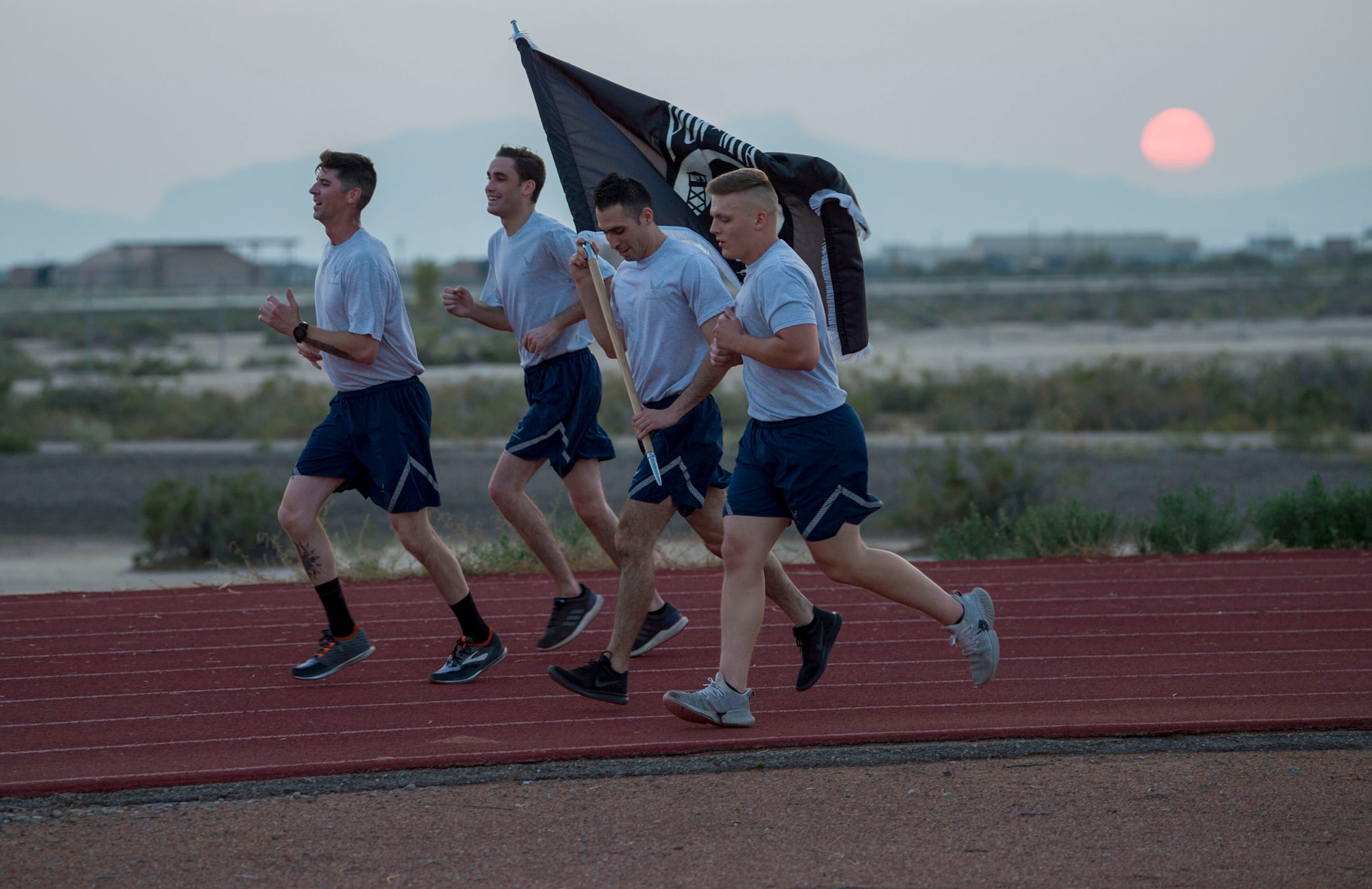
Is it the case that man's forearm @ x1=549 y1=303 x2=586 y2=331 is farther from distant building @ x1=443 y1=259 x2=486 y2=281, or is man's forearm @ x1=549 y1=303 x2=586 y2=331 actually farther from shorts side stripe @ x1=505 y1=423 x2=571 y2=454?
distant building @ x1=443 y1=259 x2=486 y2=281

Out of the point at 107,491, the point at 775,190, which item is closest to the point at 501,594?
the point at 775,190

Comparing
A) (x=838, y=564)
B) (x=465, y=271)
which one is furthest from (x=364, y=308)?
(x=465, y=271)

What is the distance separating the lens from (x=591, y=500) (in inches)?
267

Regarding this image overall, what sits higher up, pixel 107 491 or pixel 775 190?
pixel 775 190

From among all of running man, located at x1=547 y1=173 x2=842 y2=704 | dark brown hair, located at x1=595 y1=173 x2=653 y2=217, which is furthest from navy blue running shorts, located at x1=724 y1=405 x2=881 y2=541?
dark brown hair, located at x1=595 y1=173 x2=653 y2=217

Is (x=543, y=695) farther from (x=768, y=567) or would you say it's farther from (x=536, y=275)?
(x=536, y=275)

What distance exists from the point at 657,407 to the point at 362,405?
1363 mm

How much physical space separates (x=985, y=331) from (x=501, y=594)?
38877 millimetres

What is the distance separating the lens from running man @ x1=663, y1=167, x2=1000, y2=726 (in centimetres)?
535

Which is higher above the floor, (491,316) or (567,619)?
(491,316)

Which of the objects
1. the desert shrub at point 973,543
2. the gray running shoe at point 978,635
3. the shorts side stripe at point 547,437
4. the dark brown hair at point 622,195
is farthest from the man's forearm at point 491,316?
the desert shrub at point 973,543

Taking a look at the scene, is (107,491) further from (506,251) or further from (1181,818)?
(1181,818)

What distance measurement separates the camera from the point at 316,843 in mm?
4664

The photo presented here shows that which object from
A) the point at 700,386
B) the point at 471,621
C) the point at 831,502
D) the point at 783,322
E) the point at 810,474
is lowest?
the point at 471,621
